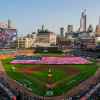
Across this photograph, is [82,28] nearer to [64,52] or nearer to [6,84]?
[64,52]

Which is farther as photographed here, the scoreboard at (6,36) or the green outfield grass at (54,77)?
the scoreboard at (6,36)

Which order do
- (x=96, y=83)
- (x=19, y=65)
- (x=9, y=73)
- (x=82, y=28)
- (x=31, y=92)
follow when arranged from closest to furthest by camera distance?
(x=31, y=92) < (x=96, y=83) < (x=9, y=73) < (x=19, y=65) < (x=82, y=28)

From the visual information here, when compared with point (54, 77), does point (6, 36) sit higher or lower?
higher

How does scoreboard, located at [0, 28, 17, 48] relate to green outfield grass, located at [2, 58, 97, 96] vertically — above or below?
above

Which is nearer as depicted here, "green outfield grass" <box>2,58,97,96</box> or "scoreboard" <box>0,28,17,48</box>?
"green outfield grass" <box>2,58,97,96</box>

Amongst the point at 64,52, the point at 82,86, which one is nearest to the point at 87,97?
the point at 82,86

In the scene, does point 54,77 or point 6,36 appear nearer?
point 54,77

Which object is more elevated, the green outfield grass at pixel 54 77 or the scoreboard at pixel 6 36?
the scoreboard at pixel 6 36

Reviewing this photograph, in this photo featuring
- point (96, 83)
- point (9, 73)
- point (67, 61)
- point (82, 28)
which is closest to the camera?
point (96, 83)
